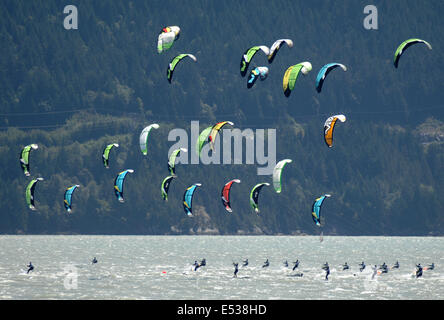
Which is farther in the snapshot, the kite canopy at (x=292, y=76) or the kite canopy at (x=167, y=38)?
the kite canopy at (x=167, y=38)

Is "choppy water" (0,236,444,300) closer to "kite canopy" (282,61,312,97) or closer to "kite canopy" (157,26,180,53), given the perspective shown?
"kite canopy" (282,61,312,97)

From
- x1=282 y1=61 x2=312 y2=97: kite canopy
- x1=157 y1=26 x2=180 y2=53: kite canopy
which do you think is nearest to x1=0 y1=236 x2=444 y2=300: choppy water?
x1=282 y1=61 x2=312 y2=97: kite canopy

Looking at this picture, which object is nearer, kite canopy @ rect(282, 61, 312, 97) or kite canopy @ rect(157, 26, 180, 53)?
kite canopy @ rect(282, 61, 312, 97)

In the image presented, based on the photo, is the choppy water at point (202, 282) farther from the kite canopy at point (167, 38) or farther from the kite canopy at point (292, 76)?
the kite canopy at point (167, 38)

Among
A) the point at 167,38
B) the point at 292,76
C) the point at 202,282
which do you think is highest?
the point at 167,38

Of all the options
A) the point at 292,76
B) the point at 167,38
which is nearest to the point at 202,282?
the point at 292,76

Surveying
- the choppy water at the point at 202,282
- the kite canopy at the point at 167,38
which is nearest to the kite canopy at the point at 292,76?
the kite canopy at the point at 167,38

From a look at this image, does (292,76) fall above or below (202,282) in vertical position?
above

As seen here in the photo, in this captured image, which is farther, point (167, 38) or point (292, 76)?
point (167, 38)

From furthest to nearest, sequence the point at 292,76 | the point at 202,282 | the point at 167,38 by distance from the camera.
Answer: the point at 167,38 → the point at 202,282 → the point at 292,76

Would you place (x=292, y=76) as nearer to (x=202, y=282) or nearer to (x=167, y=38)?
(x=167, y=38)

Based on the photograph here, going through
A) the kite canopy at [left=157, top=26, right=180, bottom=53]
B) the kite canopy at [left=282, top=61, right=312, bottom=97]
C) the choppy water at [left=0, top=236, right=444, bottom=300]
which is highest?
the kite canopy at [left=157, top=26, right=180, bottom=53]

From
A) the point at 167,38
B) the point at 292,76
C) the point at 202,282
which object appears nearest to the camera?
the point at 292,76
